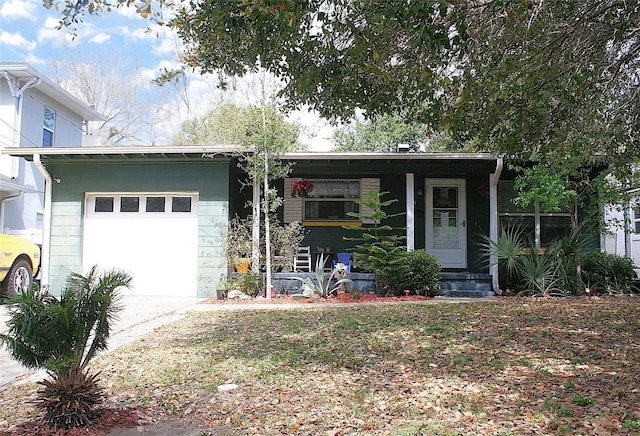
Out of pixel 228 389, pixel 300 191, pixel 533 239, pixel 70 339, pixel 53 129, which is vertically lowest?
pixel 228 389

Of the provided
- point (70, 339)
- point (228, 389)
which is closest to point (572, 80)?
point (228, 389)

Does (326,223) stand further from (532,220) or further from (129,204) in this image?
(532,220)

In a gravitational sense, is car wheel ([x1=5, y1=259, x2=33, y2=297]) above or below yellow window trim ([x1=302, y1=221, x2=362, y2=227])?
below

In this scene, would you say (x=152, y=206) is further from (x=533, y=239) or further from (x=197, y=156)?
(x=533, y=239)

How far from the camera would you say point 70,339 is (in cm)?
315

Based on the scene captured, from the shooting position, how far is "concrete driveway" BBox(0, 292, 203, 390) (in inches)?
187

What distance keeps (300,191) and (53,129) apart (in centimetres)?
829

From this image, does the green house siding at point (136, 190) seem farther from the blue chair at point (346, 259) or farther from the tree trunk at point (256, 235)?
the blue chair at point (346, 259)

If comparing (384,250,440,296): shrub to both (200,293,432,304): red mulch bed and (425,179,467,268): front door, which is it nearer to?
(200,293,432,304): red mulch bed

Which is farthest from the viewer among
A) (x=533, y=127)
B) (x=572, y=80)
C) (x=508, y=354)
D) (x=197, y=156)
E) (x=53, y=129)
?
(x=53, y=129)

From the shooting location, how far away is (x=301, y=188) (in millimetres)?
11211

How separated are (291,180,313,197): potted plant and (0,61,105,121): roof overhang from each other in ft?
24.3

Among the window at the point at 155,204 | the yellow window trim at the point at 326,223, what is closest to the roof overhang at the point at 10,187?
the window at the point at 155,204

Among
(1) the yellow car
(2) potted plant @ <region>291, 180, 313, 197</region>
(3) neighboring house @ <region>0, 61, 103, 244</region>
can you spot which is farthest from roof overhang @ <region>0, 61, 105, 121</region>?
(2) potted plant @ <region>291, 180, 313, 197</region>
